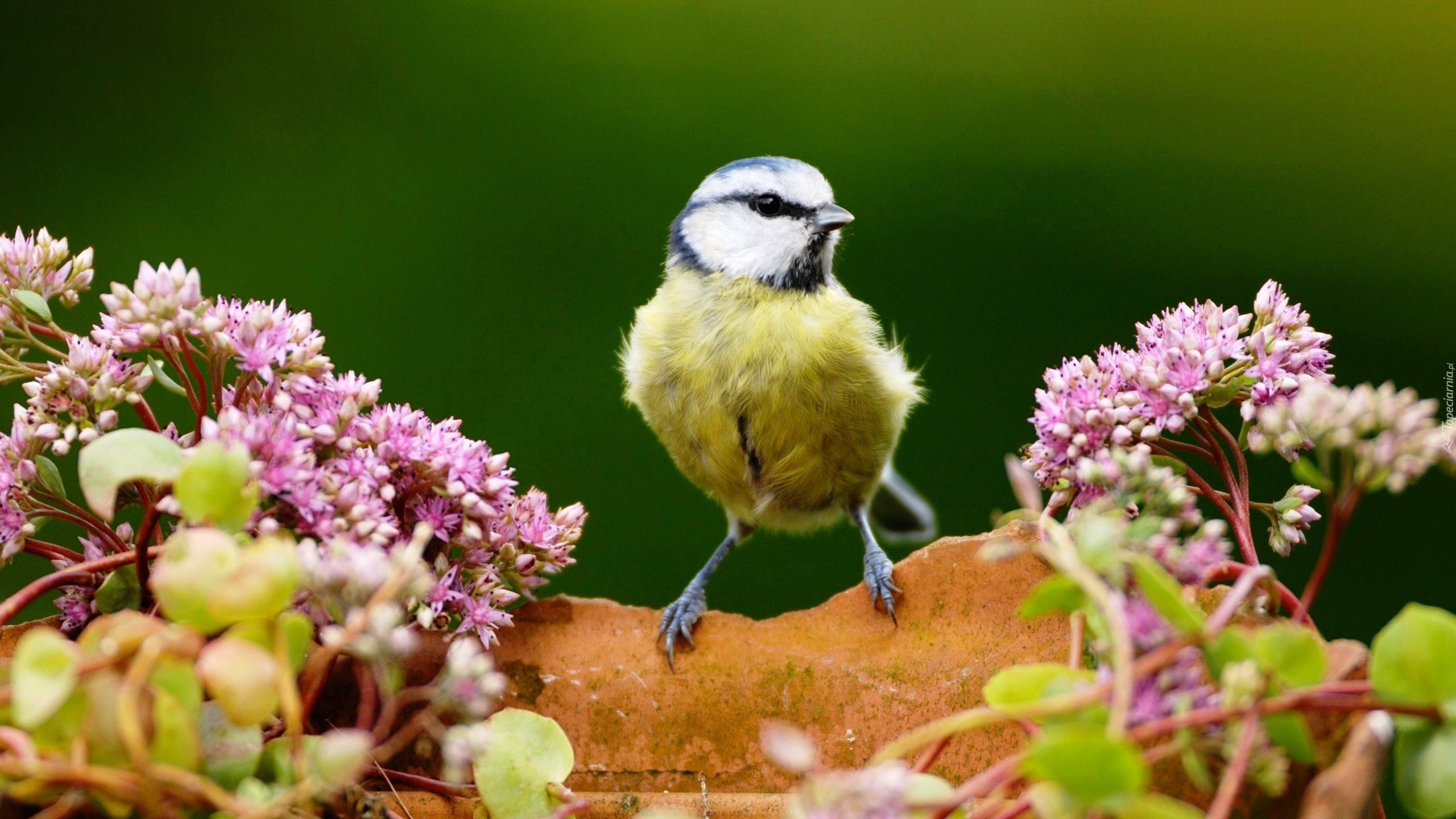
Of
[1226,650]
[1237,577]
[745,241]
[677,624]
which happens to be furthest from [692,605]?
[1226,650]

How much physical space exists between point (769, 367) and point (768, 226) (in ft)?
0.85

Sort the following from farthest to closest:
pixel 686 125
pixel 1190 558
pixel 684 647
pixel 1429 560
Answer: pixel 686 125, pixel 1429 560, pixel 684 647, pixel 1190 558

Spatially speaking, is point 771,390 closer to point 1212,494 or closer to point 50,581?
point 1212,494

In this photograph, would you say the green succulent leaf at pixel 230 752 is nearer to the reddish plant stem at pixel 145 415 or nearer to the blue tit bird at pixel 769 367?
the reddish plant stem at pixel 145 415

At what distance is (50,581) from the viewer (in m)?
0.55

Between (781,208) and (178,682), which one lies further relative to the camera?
(781,208)

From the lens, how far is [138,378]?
0.67 meters

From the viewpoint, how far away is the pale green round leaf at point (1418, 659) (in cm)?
44

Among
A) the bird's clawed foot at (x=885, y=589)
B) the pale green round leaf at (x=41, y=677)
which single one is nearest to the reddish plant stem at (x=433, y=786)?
the pale green round leaf at (x=41, y=677)

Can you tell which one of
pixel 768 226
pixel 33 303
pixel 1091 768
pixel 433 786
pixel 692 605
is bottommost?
pixel 692 605

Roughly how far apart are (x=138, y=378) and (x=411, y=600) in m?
0.22

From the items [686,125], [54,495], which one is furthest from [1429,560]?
[54,495]

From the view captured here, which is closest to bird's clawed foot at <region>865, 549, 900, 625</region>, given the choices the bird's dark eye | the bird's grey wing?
the bird's dark eye

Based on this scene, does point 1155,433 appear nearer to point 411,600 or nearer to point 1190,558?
point 1190,558
